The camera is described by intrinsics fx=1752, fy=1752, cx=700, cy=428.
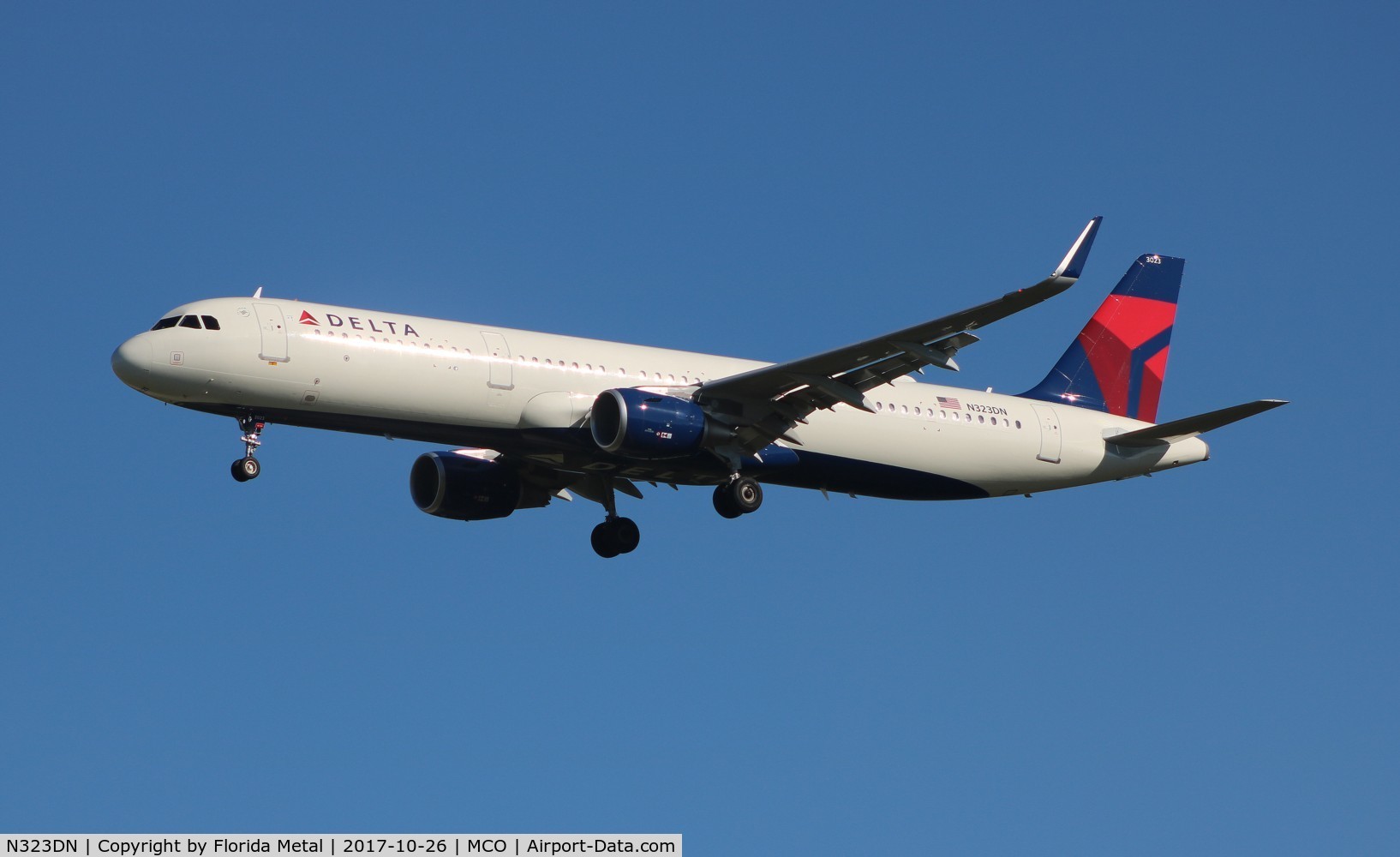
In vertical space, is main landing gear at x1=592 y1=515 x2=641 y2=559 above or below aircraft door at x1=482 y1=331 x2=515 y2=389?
below

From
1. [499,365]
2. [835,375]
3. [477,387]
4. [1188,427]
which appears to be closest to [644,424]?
[499,365]

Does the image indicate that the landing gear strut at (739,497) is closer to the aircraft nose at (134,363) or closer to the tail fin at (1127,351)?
the tail fin at (1127,351)

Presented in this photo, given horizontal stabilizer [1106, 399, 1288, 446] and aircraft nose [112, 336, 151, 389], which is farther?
horizontal stabilizer [1106, 399, 1288, 446]

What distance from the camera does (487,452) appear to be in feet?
146

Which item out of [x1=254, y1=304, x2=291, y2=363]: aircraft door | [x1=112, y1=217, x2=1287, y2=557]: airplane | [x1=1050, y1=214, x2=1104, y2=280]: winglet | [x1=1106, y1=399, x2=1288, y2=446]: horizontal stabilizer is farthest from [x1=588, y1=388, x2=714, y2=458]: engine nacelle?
[x1=1106, y1=399, x2=1288, y2=446]: horizontal stabilizer

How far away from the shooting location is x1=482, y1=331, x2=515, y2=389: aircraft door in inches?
1507

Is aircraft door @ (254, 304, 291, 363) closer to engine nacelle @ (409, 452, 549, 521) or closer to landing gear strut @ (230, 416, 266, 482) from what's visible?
landing gear strut @ (230, 416, 266, 482)

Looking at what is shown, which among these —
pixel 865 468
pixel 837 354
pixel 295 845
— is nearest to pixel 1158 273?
pixel 865 468

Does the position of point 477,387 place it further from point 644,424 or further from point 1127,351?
point 1127,351

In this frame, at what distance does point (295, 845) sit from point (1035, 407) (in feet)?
77.6

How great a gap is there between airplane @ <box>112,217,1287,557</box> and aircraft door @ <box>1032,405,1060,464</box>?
5 centimetres

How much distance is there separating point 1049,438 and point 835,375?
904 centimetres

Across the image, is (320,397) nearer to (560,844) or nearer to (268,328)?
(268,328)

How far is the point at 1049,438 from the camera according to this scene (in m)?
45.6
